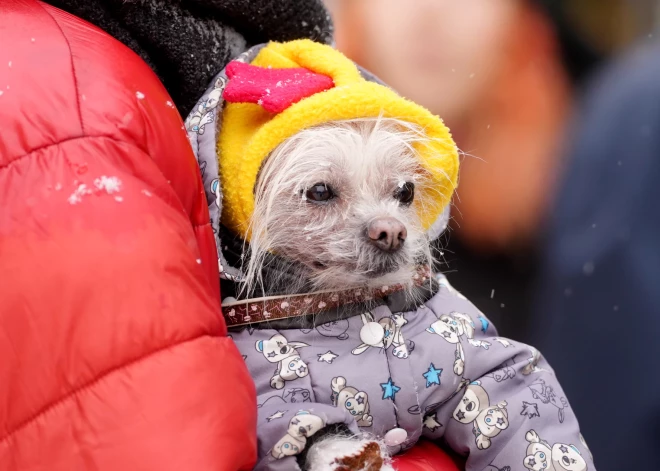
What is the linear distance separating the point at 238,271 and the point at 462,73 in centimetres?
100

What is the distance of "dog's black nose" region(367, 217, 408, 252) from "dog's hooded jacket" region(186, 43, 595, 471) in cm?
12

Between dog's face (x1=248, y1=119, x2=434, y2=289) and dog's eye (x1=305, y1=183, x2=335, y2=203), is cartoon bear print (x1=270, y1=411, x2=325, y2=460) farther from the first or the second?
dog's eye (x1=305, y1=183, x2=335, y2=203)

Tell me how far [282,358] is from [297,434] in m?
0.15

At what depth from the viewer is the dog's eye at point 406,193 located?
118cm

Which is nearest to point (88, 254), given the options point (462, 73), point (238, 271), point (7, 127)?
point (7, 127)

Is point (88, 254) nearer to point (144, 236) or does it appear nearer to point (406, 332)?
point (144, 236)

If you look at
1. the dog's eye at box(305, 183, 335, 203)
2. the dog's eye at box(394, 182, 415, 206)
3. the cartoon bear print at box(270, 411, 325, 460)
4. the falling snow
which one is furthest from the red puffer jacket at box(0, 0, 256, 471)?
the dog's eye at box(394, 182, 415, 206)

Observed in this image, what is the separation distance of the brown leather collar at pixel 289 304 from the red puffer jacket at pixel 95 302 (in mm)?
282

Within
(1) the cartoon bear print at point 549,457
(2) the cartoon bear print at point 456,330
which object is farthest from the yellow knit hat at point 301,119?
(1) the cartoon bear print at point 549,457

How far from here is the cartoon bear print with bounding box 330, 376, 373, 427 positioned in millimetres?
1010

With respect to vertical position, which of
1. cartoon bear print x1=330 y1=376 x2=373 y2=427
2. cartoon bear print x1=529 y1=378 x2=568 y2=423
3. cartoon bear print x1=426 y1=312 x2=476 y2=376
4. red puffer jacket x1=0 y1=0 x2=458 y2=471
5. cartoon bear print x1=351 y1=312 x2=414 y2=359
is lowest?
cartoon bear print x1=330 y1=376 x2=373 y2=427

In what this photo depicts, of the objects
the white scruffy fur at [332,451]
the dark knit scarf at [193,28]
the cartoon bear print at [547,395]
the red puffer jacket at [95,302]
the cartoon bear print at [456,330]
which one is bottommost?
the white scruffy fur at [332,451]

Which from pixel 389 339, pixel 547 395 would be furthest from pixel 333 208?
pixel 547 395

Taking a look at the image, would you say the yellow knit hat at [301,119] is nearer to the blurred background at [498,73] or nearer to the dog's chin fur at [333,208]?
the dog's chin fur at [333,208]
